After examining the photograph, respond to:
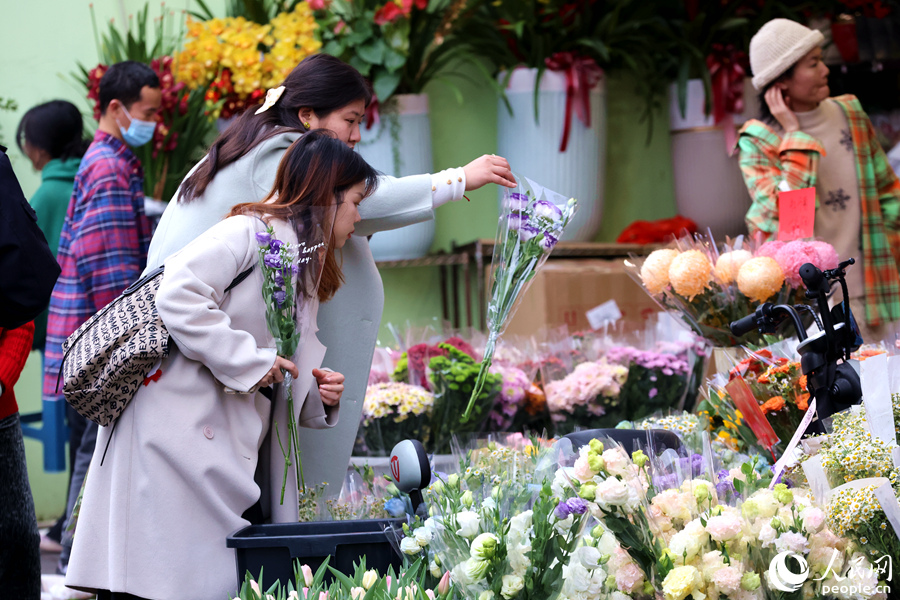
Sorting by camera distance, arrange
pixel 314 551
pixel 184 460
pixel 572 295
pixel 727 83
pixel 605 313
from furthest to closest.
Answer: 1. pixel 727 83
2. pixel 572 295
3. pixel 605 313
4. pixel 184 460
5. pixel 314 551

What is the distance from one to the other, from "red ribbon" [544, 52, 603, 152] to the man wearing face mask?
1613 millimetres

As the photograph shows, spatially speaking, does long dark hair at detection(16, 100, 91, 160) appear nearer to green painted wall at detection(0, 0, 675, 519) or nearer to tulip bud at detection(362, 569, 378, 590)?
green painted wall at detection(0, 0, 675, 519)

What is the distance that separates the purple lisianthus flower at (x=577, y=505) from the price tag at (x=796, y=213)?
1.48 meters

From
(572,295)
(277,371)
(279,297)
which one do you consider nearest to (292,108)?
(279,297)

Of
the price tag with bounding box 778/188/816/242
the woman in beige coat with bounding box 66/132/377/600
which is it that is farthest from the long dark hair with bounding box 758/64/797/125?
the woman in beige coat with bounding box 66/132/377/600

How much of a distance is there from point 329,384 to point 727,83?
9.18 feet

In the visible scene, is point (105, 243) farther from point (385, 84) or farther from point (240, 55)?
point (385, 84)

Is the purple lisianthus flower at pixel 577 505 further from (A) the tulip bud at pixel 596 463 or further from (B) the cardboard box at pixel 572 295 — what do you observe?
(B) the cardboard box at pixel 572 295

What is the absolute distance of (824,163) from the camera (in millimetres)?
2996

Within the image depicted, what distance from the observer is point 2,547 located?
74.9 inches

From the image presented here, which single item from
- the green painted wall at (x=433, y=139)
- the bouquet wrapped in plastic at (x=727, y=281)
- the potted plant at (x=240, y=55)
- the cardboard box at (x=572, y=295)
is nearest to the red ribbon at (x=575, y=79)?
the green painted wall at (x=433, y=139)

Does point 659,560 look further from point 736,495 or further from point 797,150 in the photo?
point 797,150

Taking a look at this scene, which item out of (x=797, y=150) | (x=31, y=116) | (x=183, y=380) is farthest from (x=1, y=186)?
(x=797, y=150)

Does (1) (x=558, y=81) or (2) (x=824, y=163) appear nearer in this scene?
(2) (x=824, y=163)
